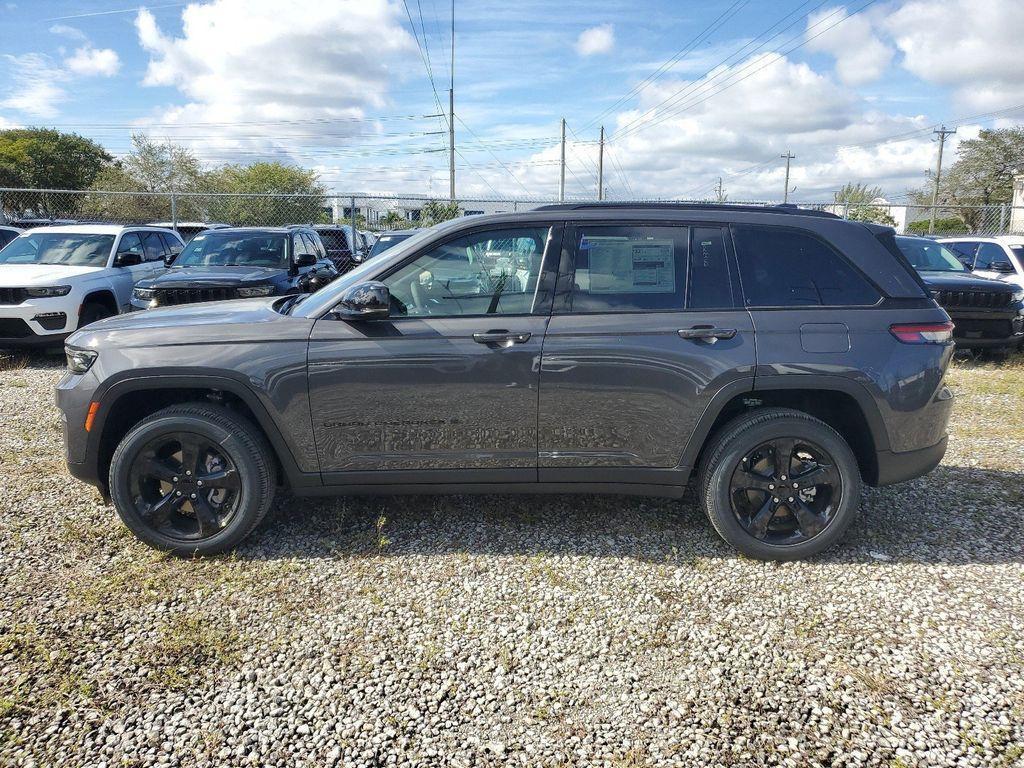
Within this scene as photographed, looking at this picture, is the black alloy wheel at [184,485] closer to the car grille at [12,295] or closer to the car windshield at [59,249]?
the car grille at [12,295]

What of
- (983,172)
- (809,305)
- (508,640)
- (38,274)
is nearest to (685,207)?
(809,305)

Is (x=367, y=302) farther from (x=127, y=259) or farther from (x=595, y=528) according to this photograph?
(x=127, y=259)

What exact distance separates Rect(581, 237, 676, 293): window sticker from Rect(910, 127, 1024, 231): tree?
50.3 metres

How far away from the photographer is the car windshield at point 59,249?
983 cm

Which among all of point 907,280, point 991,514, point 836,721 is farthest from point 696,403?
point 991,514

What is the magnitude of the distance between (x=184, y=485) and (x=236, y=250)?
686 centimetres

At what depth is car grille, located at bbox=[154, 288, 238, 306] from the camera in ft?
26.8

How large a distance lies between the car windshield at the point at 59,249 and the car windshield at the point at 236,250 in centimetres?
122

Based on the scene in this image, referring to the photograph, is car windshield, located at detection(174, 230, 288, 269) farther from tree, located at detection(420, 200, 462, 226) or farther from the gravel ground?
tree, located at detection(420, 200, 462, 226)

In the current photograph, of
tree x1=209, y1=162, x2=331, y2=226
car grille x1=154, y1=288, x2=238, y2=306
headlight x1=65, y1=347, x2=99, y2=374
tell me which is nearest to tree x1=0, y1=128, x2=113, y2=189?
tree x1=209, y1=162, x2=331, y2=226

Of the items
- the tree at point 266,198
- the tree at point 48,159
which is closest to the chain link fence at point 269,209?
the tree at point 266,198

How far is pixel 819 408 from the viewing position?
3.82m

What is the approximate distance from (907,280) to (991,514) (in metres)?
1.79

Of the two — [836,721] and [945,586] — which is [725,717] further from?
[945,586]
